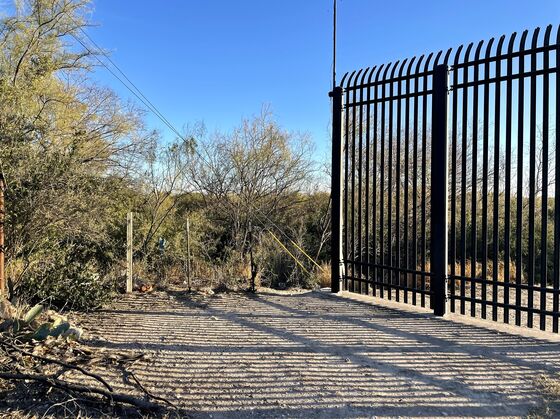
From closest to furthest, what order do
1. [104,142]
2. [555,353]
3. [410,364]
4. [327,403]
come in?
[327,403], [410,364], [555,353], [104,142]

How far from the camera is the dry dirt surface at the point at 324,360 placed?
10.7ft

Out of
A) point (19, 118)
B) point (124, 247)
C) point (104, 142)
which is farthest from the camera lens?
point (104, 142)

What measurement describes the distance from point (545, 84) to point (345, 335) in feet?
11.3

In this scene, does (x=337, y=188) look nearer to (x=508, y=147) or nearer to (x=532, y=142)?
(x=508, y=147)

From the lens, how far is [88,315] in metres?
5.84

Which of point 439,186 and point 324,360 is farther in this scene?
point 439,186

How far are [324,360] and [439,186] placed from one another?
2.92 metres

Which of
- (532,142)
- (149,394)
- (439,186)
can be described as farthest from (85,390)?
(532,142)

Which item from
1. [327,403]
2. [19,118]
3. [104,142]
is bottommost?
[327,403]

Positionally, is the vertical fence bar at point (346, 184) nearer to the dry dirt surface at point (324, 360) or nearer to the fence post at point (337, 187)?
the fence post at point (337, 187)

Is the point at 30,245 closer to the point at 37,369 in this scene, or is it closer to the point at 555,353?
the point at 37,369

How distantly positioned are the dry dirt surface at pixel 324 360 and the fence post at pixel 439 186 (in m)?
0.45

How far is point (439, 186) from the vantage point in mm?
5887

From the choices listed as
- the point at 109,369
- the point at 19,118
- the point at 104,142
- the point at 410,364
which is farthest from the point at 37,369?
the point at 104,142
